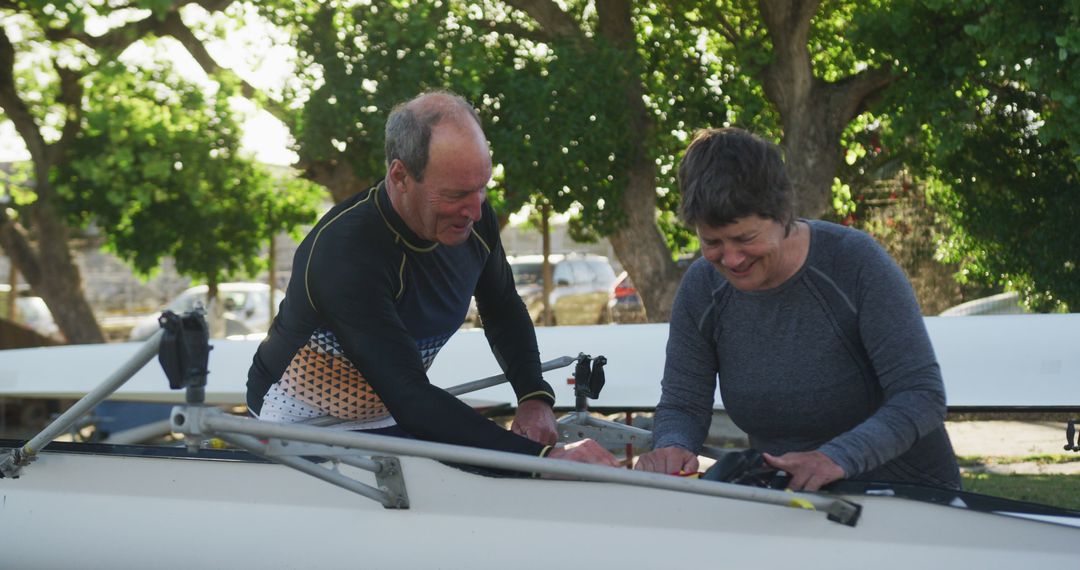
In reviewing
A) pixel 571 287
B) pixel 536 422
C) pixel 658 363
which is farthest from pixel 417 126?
pixel 571 287

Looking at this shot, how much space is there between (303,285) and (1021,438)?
668 centimetres

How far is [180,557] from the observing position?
2.99m

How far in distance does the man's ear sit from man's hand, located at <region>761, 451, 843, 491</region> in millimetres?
1076

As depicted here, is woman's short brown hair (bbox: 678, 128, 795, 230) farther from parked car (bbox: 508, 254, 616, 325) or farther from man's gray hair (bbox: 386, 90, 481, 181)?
parked car (bbox: 508, 254, 616, 325)

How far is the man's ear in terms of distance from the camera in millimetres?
2787

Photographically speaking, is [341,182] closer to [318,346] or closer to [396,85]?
[396,85]

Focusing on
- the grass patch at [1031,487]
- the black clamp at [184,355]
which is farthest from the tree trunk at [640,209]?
the black clamp at [184,355]

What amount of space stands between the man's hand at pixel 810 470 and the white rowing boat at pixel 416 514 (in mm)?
39

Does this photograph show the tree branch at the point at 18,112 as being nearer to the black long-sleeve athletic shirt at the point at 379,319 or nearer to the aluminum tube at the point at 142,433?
the aluminum tube at the point at 142,433

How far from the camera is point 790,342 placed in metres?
2.60

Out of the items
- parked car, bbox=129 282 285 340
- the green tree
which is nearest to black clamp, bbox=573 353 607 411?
the green tree

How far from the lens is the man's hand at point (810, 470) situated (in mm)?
2324

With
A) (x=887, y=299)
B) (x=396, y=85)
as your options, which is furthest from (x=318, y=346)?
(x=396, y=85)

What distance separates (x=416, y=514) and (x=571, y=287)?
575 inches
